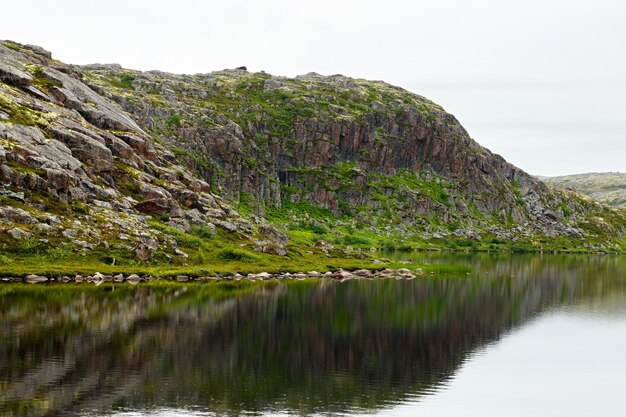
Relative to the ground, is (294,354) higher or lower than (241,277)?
lower

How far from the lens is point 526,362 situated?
66.0 m

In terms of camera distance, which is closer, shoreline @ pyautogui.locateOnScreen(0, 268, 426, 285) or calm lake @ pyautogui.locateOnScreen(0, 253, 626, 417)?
calm lake @ pyautogui.locateOnScreen(0, 253, 626, 417)

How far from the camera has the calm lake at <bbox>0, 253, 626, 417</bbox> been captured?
4541 centimetres

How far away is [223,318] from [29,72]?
138887 millimetres

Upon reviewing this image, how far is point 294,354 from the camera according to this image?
62.0 meters

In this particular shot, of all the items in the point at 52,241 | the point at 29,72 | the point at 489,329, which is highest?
the point at 29,72

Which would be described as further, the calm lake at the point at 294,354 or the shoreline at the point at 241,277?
the shoreline at the point at 241,277

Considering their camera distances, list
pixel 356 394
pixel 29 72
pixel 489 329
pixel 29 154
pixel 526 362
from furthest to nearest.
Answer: pixel 29 72, pixel 29 154, pixel 489 329, pixel 526 362, pixel 356 394

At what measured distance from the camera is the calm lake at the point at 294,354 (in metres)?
45.4

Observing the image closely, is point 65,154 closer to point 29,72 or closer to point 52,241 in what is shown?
point 52,241

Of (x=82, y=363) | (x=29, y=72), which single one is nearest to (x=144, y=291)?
(x=82, y=363)

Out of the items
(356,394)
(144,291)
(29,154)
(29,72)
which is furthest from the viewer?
(29,72)

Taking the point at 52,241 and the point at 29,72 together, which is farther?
the point at 29,72

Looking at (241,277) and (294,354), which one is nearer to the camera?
(294,354)
